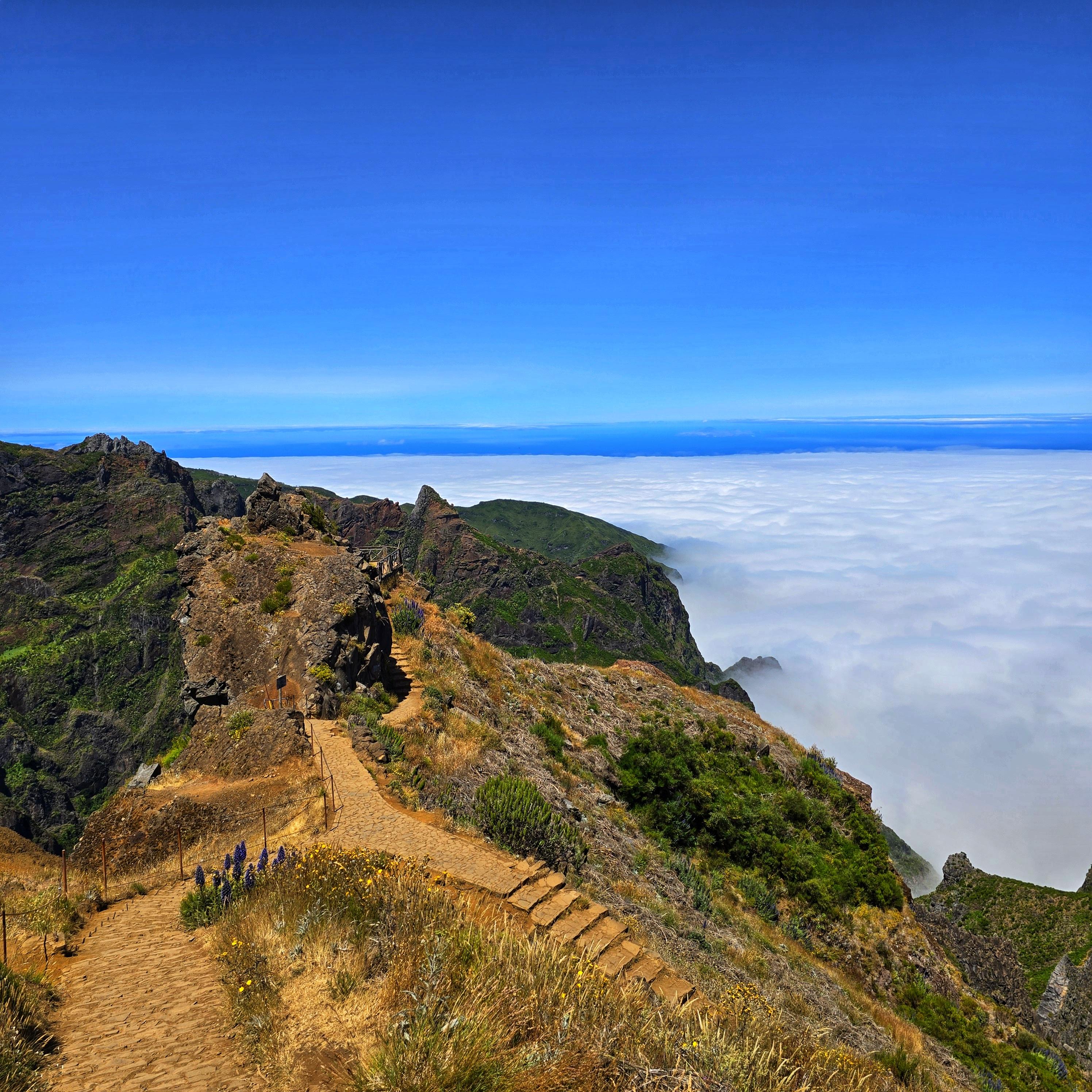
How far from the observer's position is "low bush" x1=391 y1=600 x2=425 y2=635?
75.9 feet

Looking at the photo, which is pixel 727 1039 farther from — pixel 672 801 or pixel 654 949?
pixel 672 801

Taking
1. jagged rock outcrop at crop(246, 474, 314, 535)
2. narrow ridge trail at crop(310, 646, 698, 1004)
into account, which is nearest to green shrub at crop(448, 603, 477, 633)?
jagged rock outcrop at crop(246, 474, 314, 535)

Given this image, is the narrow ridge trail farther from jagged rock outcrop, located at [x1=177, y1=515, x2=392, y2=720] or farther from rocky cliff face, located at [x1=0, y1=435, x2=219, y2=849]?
rocky cliff face, located at [x1=0, y1=435, x2=219, y2=849]

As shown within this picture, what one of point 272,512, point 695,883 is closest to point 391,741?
point 695,883

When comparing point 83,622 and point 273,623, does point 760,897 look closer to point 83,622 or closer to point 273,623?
point 273,623

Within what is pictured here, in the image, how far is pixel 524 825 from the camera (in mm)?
10969

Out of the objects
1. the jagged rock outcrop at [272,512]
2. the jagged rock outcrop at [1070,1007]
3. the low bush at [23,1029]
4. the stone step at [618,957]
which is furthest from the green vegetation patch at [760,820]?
the low bush at [23,1029]

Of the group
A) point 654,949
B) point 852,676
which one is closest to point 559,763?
point 654,949

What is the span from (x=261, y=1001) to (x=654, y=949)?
5.32 m

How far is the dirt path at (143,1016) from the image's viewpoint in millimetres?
4758

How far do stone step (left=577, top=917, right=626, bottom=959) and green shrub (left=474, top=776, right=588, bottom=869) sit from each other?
2037mm

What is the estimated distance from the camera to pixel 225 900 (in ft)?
24.7

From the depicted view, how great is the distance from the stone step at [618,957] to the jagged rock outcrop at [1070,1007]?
23.8m

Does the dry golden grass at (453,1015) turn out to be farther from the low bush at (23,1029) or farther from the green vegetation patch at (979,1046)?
the green vegetation patch at (979,1046)
